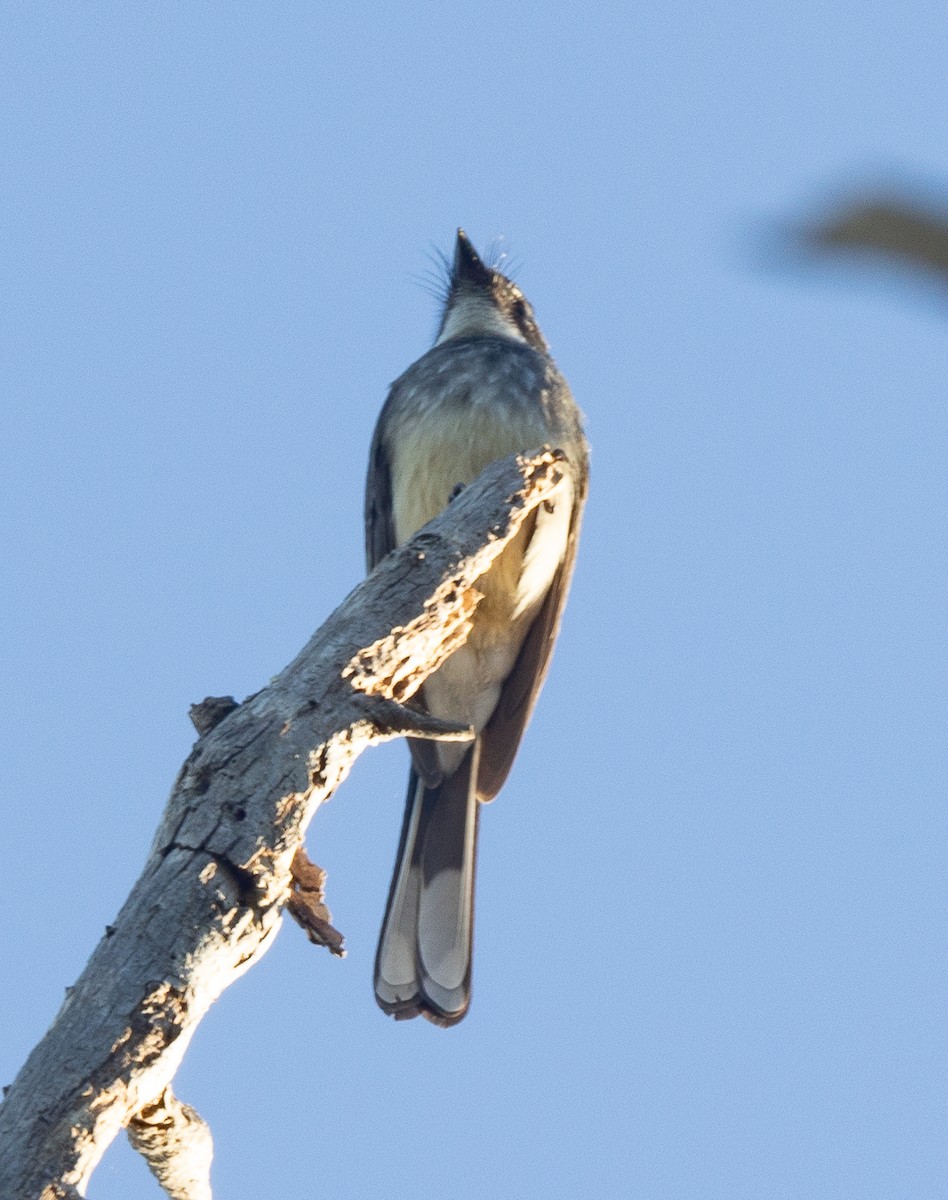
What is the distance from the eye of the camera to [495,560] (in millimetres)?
5469

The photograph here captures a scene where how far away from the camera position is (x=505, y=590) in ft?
18.4

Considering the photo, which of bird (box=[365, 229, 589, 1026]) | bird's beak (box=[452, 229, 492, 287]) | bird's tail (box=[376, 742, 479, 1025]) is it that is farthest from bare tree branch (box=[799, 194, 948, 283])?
bird's beak (box=[452, 229, 492, 287])

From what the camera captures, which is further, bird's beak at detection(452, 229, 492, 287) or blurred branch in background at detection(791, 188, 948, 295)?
bird's beak at detection(452, 229, 492, 287)

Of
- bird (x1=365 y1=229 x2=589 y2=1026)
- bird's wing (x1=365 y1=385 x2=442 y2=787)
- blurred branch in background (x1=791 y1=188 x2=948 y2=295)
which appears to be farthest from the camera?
bird's wing (x1=365 y1=385 x2=442 y2=787)

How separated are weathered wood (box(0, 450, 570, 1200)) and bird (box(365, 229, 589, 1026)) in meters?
1.63

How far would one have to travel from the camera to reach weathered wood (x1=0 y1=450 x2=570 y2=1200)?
7.99ft

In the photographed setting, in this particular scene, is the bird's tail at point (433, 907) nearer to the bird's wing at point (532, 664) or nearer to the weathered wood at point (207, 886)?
the bird's wing at point (532, 664)

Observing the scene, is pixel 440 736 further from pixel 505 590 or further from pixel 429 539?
pixel 505 590

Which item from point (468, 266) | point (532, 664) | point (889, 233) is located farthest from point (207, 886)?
point (468, 266)

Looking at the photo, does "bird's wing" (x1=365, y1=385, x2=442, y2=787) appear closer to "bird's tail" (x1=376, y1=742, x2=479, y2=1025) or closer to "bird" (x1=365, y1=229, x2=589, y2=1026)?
"bird" (x1=365, y1=229, x2=589, y2=1026)

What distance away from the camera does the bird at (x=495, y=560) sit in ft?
17.3

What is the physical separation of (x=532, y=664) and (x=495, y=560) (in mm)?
521

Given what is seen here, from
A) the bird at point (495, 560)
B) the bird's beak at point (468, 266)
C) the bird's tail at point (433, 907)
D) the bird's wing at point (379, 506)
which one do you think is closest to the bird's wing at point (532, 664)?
the bird at point (495, 560)

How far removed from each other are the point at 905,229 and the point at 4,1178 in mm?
2262
